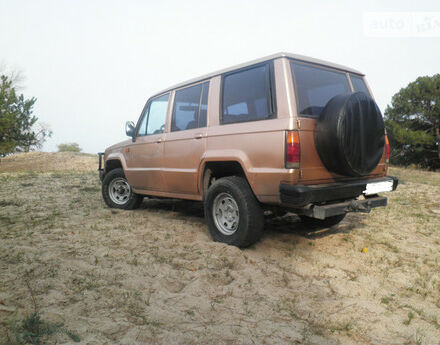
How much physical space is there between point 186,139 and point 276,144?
1531 millimetres

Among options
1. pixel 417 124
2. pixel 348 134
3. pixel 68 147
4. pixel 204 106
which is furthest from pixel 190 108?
pixel 68 147

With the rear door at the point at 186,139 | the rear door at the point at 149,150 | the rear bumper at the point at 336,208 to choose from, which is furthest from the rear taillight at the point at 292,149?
the rear door at the point at 149,150

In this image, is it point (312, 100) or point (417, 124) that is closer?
point (312, 100)

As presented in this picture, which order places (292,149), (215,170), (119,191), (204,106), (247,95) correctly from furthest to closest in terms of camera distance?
(119,191), (204,106), (215,170), (247,95), (292,149)

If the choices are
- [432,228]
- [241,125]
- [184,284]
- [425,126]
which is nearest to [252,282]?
[184,284]

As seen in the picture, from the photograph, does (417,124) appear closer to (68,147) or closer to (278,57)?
(278,57)

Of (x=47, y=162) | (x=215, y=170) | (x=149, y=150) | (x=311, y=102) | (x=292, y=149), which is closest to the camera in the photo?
(x=292, y=149)

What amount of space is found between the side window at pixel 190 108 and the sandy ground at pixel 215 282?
1421 mm

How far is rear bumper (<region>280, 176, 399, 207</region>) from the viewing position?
10.3 ft

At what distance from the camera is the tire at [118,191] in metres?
5.81

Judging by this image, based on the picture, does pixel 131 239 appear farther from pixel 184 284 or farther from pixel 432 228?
pixel 432 228

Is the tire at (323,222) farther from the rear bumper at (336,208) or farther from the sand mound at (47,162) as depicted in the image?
the sand mound at (47,162)

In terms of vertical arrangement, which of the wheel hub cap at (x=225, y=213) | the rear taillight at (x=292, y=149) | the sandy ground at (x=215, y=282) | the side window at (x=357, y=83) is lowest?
the sandy ground at (x=215, y=282)

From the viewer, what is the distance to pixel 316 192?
321 centimetres
